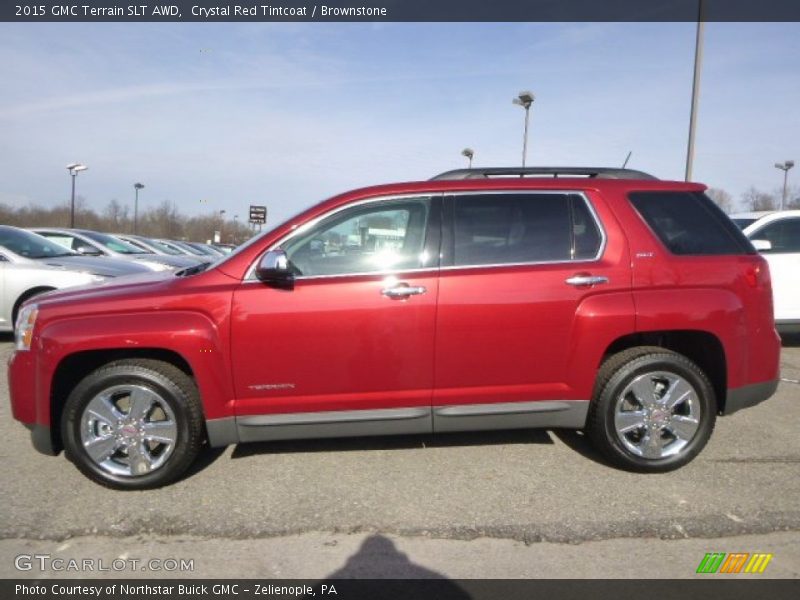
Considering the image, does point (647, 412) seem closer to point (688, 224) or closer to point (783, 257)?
point (688, 224)

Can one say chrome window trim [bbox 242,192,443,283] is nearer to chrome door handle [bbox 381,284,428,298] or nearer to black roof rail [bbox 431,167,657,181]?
chrome door handle [bbox 381,284,428,298]

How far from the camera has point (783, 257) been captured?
692 centimetres

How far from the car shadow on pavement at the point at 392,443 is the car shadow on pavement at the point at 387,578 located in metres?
1.21

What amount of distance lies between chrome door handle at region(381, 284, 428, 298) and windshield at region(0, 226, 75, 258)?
21.0ft

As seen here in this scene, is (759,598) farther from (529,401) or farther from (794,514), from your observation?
(529,401)

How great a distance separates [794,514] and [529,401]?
5.12 ft

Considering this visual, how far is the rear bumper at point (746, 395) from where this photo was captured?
3.56 meters

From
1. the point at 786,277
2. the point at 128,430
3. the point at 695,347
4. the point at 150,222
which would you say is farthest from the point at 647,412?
the point at 150,222

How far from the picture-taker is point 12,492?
3.23 metres

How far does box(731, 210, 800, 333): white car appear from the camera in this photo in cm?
681

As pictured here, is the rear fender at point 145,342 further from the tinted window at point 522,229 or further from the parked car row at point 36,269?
the parked car row at point 36,269

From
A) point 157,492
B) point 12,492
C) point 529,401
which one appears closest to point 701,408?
point 529,401

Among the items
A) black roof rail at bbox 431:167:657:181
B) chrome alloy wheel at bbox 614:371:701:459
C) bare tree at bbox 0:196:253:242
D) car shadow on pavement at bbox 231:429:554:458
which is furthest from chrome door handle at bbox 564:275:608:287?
bare tree at bbox 0:196:253:242

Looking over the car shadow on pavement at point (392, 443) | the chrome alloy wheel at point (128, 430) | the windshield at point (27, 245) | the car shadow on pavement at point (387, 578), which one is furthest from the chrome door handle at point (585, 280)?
the windshield at point (27, 245)
